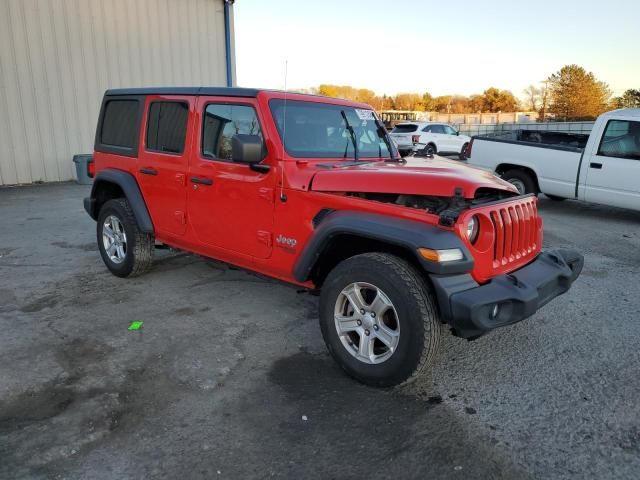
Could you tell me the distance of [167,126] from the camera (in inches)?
186

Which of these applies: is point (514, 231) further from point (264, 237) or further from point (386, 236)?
point (264, 237)

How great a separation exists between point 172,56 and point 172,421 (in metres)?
13.9

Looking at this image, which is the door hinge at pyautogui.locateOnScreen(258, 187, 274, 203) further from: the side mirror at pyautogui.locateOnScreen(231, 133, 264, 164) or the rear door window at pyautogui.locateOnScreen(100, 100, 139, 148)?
the rear door window at pyautogui.locateOnScreen(100, 100, 139, 148)

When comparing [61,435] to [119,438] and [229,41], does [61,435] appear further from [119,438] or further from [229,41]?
[229,41]

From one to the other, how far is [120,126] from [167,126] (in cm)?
93

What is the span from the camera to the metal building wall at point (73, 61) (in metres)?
12.3

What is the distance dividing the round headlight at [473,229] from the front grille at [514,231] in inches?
4.4

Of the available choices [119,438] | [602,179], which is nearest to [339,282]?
[119,438]

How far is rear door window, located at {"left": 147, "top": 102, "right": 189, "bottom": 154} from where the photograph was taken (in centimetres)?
452

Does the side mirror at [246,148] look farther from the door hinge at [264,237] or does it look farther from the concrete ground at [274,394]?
the concrete ground at [274,394]

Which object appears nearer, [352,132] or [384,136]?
[352,132]

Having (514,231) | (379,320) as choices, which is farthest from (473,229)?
(379,320)

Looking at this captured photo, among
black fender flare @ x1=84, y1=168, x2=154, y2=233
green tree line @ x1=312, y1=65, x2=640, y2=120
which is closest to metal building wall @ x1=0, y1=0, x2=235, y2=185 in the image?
black fender flare @ x1=84, y1=168, x2=154, y2=233

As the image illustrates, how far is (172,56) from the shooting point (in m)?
14.7
